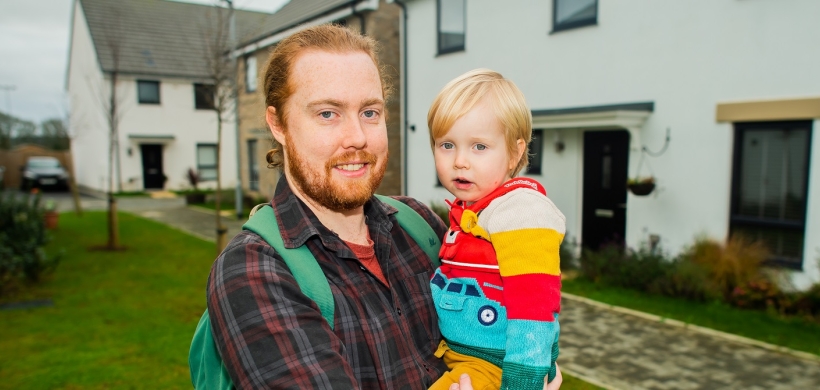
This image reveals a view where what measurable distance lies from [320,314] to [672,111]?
28.4 feet

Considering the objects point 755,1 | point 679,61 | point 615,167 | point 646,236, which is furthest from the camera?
point 615,167

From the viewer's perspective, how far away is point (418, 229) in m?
2.35

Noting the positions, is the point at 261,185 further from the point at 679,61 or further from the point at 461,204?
the point at 461,204

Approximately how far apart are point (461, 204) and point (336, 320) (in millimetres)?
851

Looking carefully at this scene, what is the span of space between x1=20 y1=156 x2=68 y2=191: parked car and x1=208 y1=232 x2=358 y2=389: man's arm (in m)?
34.6

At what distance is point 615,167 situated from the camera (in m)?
10.0

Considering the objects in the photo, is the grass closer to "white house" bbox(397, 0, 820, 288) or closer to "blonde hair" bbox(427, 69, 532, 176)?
"white house" bbox(397, 0, 820, 288)

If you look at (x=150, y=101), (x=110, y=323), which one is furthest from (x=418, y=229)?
(x=150, y=101)

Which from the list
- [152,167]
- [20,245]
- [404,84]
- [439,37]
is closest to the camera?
[20,245]

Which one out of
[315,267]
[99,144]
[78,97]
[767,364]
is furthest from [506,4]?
[78,97]

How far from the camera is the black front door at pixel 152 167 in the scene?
29.7m

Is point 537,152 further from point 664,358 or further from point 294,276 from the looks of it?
point 294,276

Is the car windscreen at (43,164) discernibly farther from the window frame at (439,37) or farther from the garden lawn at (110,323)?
the window frame at (439,37)

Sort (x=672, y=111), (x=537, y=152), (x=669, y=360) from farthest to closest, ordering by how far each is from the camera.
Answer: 1. (x=537, y=152)
2. (x=672, y=111)
3. (x=669, y=360)
